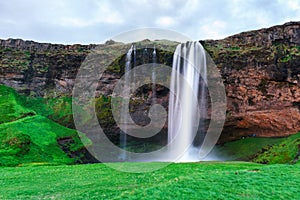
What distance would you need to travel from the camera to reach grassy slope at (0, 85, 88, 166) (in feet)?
101

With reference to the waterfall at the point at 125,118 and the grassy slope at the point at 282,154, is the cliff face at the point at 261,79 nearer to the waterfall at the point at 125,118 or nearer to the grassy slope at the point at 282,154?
the grassy slope at the point at 282,154

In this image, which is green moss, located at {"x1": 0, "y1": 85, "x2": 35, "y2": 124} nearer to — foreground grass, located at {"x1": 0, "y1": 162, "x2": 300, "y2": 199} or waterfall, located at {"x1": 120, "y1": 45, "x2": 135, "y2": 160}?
waterfall, located at {"x1": 120, "y1": 45, "x2": 135, "y2": 160}

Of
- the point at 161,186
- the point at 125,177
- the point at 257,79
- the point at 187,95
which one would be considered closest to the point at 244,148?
the point at 257,79

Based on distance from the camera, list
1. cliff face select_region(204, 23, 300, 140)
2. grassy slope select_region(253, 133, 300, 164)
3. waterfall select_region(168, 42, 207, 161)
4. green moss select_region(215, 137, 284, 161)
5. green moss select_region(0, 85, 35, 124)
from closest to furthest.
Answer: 1. grassy slope select_region(253, 133, 300, 164)
2. green moss select_region(215, 137, 284, 161)
3. cliff face select_region(204, 23, 300, 140)
4. green moss select_region(0, 85, 35, 124)
5. waterfall select_region(168, 42, 207, 161)

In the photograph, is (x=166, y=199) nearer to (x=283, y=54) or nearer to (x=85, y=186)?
(x=85, y=186)

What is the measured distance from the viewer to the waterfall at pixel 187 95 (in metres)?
44.1

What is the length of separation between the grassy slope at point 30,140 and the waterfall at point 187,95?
1592 cm

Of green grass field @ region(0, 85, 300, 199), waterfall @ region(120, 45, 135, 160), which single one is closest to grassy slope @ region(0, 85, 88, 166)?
green grass field @ region(0, 85, 300, 199)

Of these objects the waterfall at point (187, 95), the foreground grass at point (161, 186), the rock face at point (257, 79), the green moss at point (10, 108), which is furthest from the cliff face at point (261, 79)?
the green moss at point (10, 108)

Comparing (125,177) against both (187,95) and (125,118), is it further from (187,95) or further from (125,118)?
(125,118)

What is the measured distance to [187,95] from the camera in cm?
4509

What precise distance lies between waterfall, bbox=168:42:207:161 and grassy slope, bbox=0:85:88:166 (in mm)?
15919

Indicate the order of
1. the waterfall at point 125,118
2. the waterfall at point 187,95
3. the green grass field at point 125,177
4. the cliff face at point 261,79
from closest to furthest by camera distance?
1. the green grass field at point 125,177
2. the cliff face at point 261,79
3. the waterfall at point 187,95
4. the waterfall at point 125,118

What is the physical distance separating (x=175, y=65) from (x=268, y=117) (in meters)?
17.9
